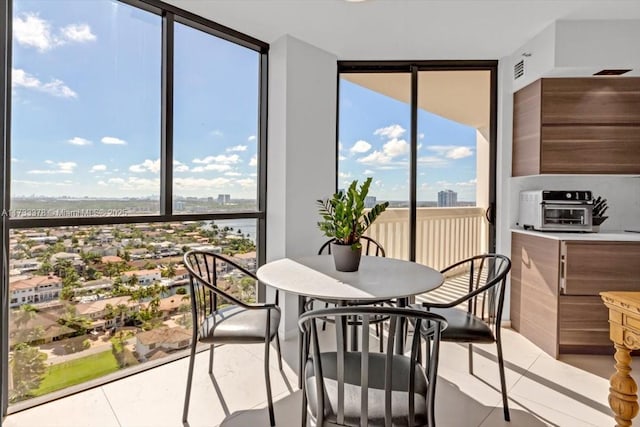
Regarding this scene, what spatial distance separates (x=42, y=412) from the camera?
2.00 m

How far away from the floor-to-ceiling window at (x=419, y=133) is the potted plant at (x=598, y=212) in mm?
793

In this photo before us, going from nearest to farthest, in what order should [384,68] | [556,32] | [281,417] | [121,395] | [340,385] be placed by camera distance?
[340,385], [281,417], [121,395], [556,32], [384,68]

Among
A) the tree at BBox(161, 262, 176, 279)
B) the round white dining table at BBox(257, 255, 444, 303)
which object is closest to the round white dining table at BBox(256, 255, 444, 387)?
the round white dining table at BBox(257, 255, 444, 303)

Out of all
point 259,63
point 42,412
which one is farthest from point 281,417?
point 259,63

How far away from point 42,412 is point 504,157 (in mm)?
3864

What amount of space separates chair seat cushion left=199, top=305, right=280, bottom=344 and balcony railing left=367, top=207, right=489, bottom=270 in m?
2.19

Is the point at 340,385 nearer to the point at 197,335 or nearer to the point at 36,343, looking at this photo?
the point at 197,335

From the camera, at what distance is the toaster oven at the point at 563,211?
2936 mm


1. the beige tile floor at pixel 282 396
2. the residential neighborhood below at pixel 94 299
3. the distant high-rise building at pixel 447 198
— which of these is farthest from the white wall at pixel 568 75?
the residential neighborhood below at pixel 94 299

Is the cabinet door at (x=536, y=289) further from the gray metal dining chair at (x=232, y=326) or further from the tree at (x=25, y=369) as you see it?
the tree at (x=25, y=369)

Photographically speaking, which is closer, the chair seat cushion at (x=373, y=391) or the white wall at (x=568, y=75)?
the chair seat cushion at (x=373, y=391)

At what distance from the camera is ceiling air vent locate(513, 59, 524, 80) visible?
10.4 ft

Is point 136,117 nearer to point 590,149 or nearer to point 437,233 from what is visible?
point 437,233

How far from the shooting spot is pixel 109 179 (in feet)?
7.82
